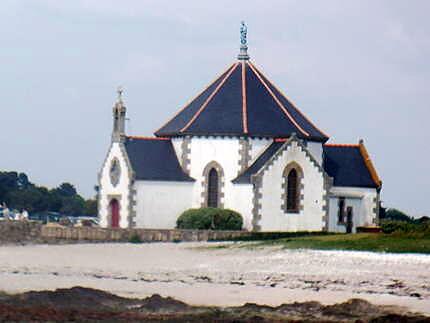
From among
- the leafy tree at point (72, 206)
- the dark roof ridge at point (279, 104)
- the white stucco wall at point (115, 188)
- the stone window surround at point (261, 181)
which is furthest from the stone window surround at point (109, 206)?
the leafy tree at point (72, 206)

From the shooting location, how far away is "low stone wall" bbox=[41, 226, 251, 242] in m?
63.8

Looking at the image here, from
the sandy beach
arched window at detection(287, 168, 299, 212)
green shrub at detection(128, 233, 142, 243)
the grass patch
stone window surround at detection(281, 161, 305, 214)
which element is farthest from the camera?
arched window at detection(287, 168, 299, 212)

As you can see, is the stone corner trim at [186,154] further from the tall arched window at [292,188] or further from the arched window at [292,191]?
the arched window at [292,191]

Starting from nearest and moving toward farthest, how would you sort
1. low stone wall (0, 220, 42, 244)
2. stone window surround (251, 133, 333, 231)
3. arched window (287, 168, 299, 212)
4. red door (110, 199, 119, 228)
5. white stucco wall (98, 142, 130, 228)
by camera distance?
low stone wall (0, 220, 42, 244)
stone window surround (251, 133, 333, 231)
arched window (287, 168, 299, 212)
white stucco wall (98, 142, 130, 228)
red door (110, 199, 119, 228)

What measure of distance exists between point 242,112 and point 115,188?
7394mm

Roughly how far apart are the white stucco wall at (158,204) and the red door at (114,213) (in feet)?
5.33

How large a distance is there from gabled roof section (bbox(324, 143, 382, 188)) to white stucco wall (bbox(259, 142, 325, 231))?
10.0 ft

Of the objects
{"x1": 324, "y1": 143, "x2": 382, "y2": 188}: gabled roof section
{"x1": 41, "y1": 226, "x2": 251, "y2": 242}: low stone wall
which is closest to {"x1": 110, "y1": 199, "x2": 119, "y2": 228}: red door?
{"x1": 41, "y1": 226, "x2": 251, "y2": 242}: low stone wall

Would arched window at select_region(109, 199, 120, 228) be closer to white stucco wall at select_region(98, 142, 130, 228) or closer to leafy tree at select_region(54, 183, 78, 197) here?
white stucco wall at select_region(98, 142, 130, 228)

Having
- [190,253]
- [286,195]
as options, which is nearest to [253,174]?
[286,195]

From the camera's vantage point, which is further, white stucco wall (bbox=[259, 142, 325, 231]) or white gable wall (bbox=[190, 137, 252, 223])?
white gable wall (bbox=[190, 137, 252, 223])

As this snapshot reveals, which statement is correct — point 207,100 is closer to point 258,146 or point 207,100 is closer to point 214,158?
point 214,158

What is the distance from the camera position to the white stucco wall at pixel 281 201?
230 ft

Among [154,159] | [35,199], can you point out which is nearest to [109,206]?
[154,159]
